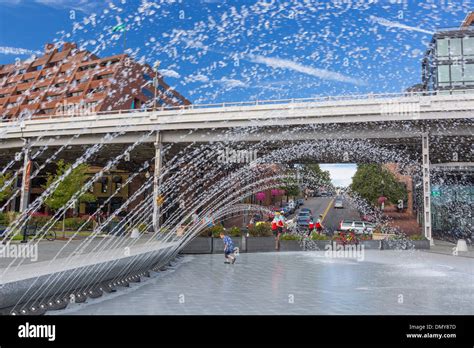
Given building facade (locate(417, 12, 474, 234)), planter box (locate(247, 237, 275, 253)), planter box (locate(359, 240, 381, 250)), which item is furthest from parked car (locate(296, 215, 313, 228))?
planter box (locate(247, 237, 275, 253))

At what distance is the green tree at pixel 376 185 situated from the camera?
59219 millimetres

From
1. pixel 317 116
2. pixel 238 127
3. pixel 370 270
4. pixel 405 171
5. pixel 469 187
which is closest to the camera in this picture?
pixel 370 270

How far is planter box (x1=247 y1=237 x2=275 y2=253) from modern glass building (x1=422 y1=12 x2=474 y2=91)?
40444mm

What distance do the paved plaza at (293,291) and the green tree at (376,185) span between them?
45445 millimetres

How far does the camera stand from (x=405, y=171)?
5900cm

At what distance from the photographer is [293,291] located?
969 cm

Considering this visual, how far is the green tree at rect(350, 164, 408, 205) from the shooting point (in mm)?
59219

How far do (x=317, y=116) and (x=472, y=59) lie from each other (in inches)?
1179

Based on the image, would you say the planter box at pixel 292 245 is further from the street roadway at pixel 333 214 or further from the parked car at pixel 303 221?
the street roadway at pixel 333 214

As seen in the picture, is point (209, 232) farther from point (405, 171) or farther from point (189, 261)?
point (405, 171)

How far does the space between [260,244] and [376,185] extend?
1679 inches

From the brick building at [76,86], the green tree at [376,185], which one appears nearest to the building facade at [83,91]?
the brick building at [76,86]

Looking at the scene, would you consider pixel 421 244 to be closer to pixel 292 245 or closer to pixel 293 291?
pixel 292 245
